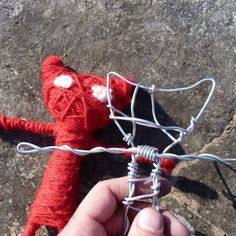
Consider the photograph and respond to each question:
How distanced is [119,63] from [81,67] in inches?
5.4

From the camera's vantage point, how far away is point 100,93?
165cm

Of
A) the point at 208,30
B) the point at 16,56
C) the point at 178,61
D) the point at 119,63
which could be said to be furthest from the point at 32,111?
the point at 208,30

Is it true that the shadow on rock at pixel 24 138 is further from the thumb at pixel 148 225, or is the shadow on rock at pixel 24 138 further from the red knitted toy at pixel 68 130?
the thumb at pixel 148 225

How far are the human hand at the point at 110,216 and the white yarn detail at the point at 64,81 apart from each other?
36 centimetres

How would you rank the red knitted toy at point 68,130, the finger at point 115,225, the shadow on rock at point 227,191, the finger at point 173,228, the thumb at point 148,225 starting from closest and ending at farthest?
the thumb at point 148,225, the finger at point 173,228, the finger at point 115,225, the red knitted toy at point 68,130, the shadow on rock at point 227,191

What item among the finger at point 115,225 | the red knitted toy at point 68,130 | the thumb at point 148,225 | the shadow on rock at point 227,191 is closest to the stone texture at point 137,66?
the shadow on rock at point 227,191

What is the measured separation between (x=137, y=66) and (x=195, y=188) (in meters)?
0.48

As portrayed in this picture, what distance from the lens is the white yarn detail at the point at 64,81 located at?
1653 millimetres

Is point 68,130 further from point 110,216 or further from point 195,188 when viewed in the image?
point 195,188

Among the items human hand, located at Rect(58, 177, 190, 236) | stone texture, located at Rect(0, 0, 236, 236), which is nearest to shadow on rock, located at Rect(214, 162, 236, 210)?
stone texture, located at Rect(0, 0, 236, 236)

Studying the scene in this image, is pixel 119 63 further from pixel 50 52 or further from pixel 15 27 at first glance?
pixel 15 27

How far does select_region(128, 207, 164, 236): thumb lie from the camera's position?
1.30 metres

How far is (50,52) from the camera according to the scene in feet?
6.19

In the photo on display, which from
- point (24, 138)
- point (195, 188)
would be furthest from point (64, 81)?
point (195, 188)
